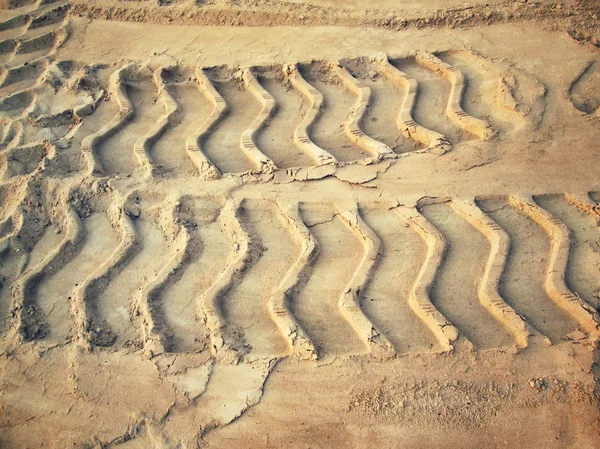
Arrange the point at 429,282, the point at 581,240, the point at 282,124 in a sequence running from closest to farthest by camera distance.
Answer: the point at 429,282 → the point at 581,240 → the point at 282,124

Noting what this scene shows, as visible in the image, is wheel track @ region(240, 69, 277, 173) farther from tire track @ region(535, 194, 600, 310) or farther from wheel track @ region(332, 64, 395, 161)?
tire track @ region(535, 194, 600, 310)

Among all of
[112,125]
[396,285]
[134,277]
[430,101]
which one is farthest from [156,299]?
[430,101]

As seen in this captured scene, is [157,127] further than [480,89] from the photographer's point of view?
No

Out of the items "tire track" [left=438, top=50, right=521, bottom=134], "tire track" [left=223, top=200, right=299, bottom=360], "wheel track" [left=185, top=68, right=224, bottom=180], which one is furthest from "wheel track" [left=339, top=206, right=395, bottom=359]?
"tire track" [left=438, top=50, right=521, bottom=134]

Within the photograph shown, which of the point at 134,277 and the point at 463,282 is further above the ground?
the point at 134,277

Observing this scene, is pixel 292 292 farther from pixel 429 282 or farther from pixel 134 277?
pixel 134 277

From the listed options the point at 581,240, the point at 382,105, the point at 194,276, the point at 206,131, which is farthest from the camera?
the point at 382,105

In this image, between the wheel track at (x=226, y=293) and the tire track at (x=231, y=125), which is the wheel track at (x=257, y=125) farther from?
the wheel track at (x=226, y=293)

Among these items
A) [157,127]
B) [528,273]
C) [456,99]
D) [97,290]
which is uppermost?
[157,127]
